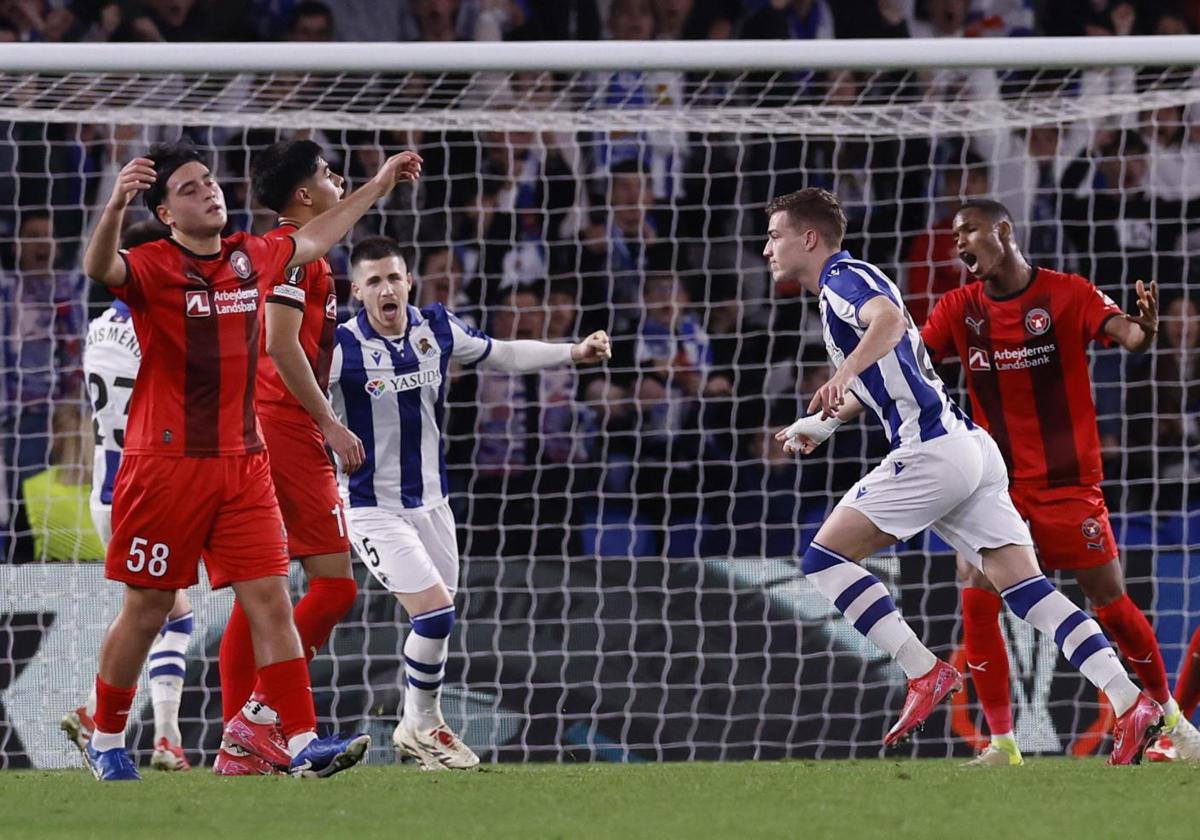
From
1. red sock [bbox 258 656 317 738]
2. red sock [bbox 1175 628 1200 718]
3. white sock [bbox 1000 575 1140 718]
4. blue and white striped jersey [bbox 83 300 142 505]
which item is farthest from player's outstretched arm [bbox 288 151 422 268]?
red sock [bbox 1175 628 1200 718]

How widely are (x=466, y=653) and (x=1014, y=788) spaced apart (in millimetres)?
3142

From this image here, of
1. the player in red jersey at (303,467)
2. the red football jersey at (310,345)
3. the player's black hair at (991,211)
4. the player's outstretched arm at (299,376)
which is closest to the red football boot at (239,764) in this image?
the player in red jersey at (303,467)

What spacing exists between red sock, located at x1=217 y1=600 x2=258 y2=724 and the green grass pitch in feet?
1.11

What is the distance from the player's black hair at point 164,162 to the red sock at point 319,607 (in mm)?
1336

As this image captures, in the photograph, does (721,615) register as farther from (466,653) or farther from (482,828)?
(482,828)

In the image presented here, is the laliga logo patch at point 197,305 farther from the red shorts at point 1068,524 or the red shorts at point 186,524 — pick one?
the red shorts at point 1068,524

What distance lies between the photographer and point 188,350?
488cm

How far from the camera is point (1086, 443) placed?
607 cm

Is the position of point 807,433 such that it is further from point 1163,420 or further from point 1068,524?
point 1163,420

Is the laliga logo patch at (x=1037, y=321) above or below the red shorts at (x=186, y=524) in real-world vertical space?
above

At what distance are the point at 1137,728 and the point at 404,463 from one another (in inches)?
98.7

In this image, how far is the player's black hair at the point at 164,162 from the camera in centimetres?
496

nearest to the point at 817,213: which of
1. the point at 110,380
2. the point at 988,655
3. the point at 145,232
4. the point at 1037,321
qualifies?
the point at 1037,321

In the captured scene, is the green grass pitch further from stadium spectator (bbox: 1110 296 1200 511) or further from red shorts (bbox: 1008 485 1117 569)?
stadium spectator (bbox: 1110 296 1200 511)
